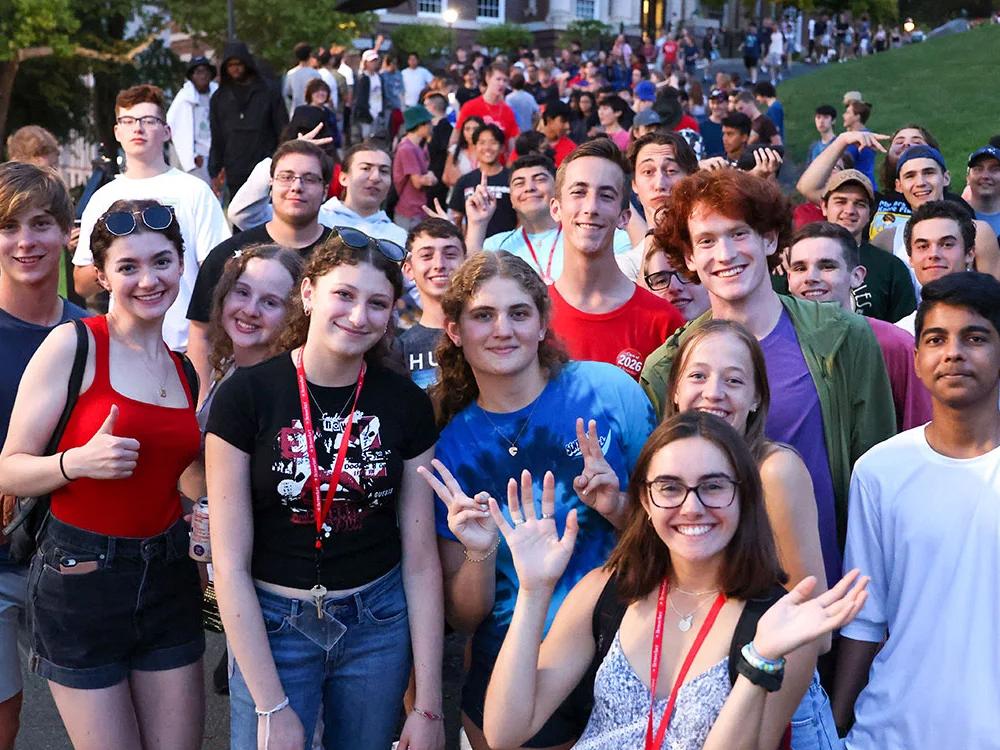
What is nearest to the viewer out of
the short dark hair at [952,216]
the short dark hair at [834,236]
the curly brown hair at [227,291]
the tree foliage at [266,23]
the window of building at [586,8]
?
the curly brown hair at [227,291]

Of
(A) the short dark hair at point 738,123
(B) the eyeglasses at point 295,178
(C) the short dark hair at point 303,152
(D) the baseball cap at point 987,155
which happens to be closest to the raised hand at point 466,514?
(B) the eyeglasses at point 295,178

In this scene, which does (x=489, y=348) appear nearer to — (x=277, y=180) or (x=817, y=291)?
(x=817, y=291)

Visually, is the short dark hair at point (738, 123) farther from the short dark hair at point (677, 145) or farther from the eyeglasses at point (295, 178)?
the eyeglasses at point (295, 178)

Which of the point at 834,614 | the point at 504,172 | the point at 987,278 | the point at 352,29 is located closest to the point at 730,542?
the point at 834,614

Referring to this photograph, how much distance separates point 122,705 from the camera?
134 inches

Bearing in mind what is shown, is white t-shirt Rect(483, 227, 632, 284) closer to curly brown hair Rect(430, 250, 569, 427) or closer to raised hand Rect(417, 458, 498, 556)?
curly brown hair Rect(430, 250, 569, 427)

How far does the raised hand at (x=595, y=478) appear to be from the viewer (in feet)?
10.4

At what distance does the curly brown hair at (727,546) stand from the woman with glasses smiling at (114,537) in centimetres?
141

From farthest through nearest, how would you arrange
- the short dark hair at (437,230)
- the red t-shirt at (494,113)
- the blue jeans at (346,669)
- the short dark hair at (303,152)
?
the red t-shirt at (494,113), the short dark hair at (303,152), the short dark hair at (437,230), the blue jeans at (346,669)

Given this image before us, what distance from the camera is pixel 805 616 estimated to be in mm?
2559

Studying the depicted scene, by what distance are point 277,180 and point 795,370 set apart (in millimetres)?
3104

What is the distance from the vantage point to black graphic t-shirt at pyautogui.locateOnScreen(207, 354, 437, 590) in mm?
3152

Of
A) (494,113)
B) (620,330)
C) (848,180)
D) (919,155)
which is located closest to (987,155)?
(919,155)

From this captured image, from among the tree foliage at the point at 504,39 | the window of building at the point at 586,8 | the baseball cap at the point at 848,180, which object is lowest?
the baseball cap at the point at 848,180
